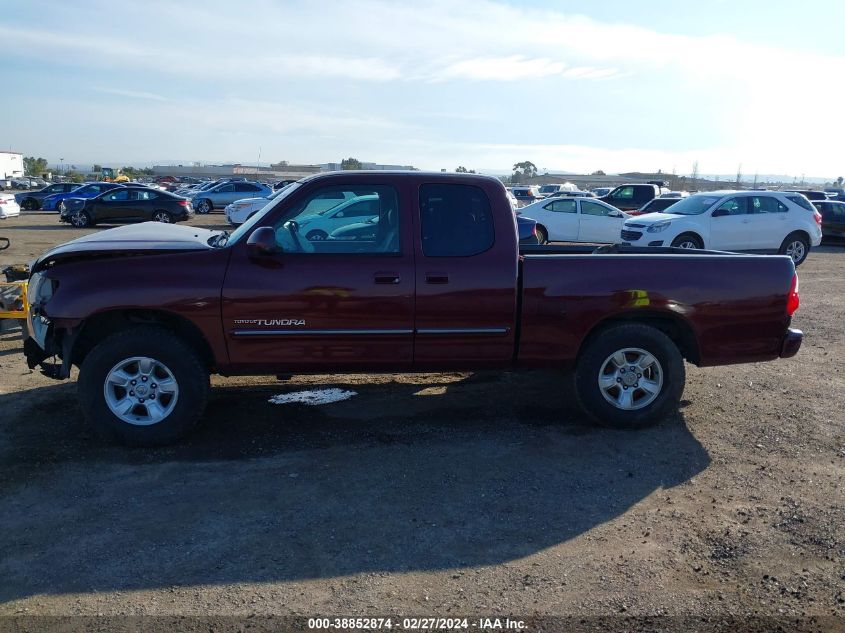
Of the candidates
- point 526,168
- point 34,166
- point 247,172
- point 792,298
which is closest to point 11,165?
point 34,166

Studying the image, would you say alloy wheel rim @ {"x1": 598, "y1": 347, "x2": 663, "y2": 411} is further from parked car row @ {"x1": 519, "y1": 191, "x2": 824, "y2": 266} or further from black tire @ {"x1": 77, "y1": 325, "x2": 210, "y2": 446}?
parked car row @ {"x1": 519, "y1": 191, "x2": 824, "y2": 266}

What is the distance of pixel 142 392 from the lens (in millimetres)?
5074

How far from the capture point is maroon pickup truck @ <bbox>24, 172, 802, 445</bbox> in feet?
16.4

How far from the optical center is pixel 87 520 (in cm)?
410

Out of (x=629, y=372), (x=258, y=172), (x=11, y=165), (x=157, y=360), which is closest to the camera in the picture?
(x=157, y=360)

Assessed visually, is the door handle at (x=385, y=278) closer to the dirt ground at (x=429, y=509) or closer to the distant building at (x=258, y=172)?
the dirt ground at (x=429, y=509)

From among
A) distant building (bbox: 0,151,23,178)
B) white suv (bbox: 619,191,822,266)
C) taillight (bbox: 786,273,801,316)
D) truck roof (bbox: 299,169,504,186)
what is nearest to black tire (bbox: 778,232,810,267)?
white suv (bbox: 619,191,822,266)

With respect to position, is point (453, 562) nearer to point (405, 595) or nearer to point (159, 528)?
point (405, 595)

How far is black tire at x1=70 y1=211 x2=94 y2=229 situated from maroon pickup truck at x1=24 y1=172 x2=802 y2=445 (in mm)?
20606

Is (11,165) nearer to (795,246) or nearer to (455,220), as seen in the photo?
(795,246)

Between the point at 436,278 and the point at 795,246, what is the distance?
14.9 meters

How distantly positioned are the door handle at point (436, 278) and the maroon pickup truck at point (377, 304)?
0.07 feet

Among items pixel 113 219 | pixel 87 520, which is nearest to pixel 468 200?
pixel 87 520

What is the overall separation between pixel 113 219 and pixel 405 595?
2394cm
